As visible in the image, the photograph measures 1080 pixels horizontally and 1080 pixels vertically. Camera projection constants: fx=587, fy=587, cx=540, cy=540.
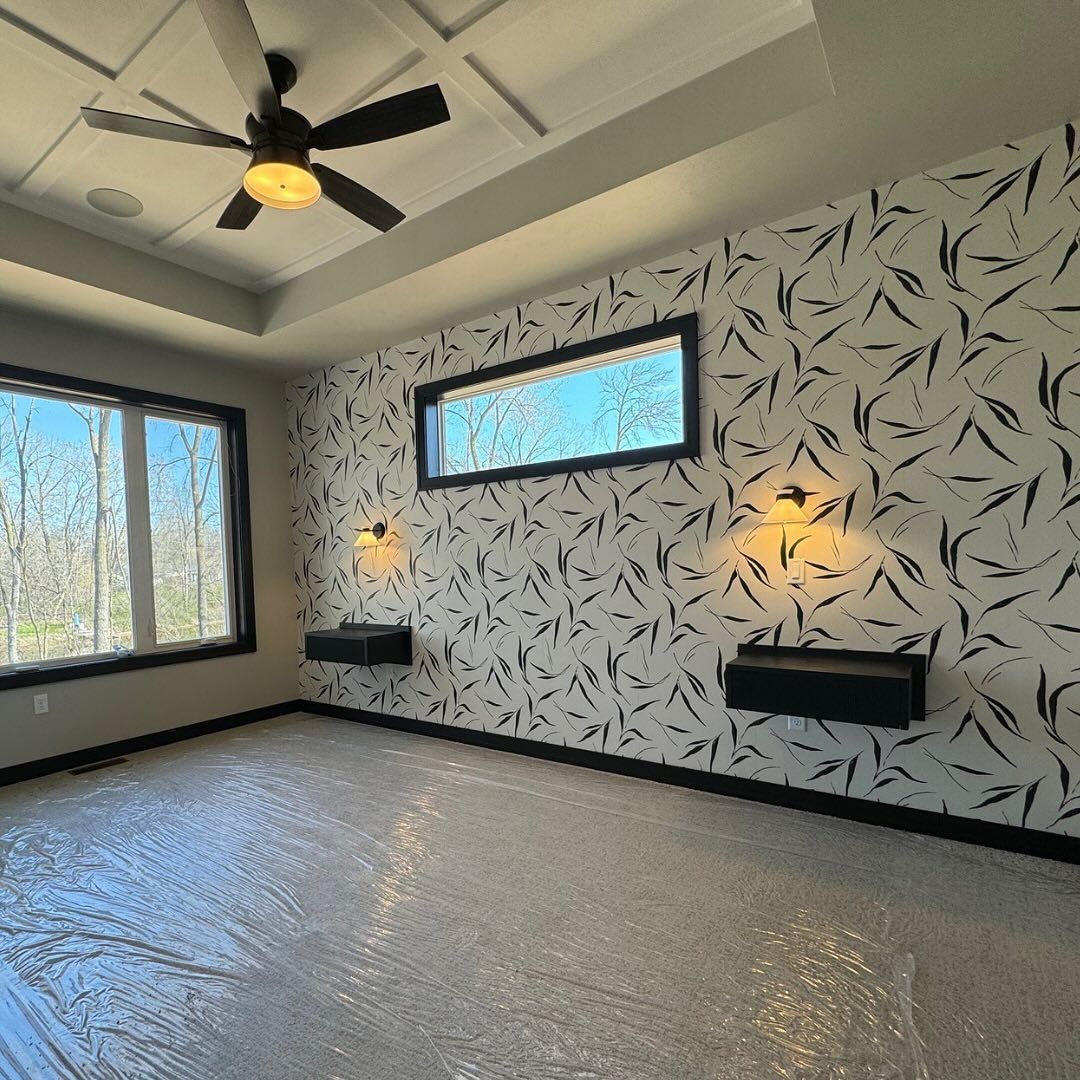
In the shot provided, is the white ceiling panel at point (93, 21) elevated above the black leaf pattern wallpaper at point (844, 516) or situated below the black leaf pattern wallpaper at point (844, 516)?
above

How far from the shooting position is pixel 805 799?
2.79 metres

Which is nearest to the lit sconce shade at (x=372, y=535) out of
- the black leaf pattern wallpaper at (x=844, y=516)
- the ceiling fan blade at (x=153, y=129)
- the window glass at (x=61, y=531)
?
the black leaf pattern wallpaper at (x=844, y=516)

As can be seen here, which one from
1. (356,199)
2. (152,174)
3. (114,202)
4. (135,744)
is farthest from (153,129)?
(135,744)

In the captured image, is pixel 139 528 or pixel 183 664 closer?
pixel 139 528

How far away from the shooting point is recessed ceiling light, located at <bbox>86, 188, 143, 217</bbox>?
9.42ft

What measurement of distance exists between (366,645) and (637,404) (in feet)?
7.72

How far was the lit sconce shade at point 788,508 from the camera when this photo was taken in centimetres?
267

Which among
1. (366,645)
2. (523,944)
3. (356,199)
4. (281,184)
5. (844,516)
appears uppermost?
(356,199)

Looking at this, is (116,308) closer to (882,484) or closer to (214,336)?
(214,336)

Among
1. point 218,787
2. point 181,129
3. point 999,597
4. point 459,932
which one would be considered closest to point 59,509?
point 218,787

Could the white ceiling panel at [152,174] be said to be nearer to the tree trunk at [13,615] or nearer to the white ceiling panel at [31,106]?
the white ceiling panel at [31,106]

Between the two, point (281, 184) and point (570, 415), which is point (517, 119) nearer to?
point (281, 184)

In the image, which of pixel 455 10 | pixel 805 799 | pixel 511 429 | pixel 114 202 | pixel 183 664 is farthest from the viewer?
→ pixel 183 664

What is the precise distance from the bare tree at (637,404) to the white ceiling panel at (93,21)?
94.2 inches
